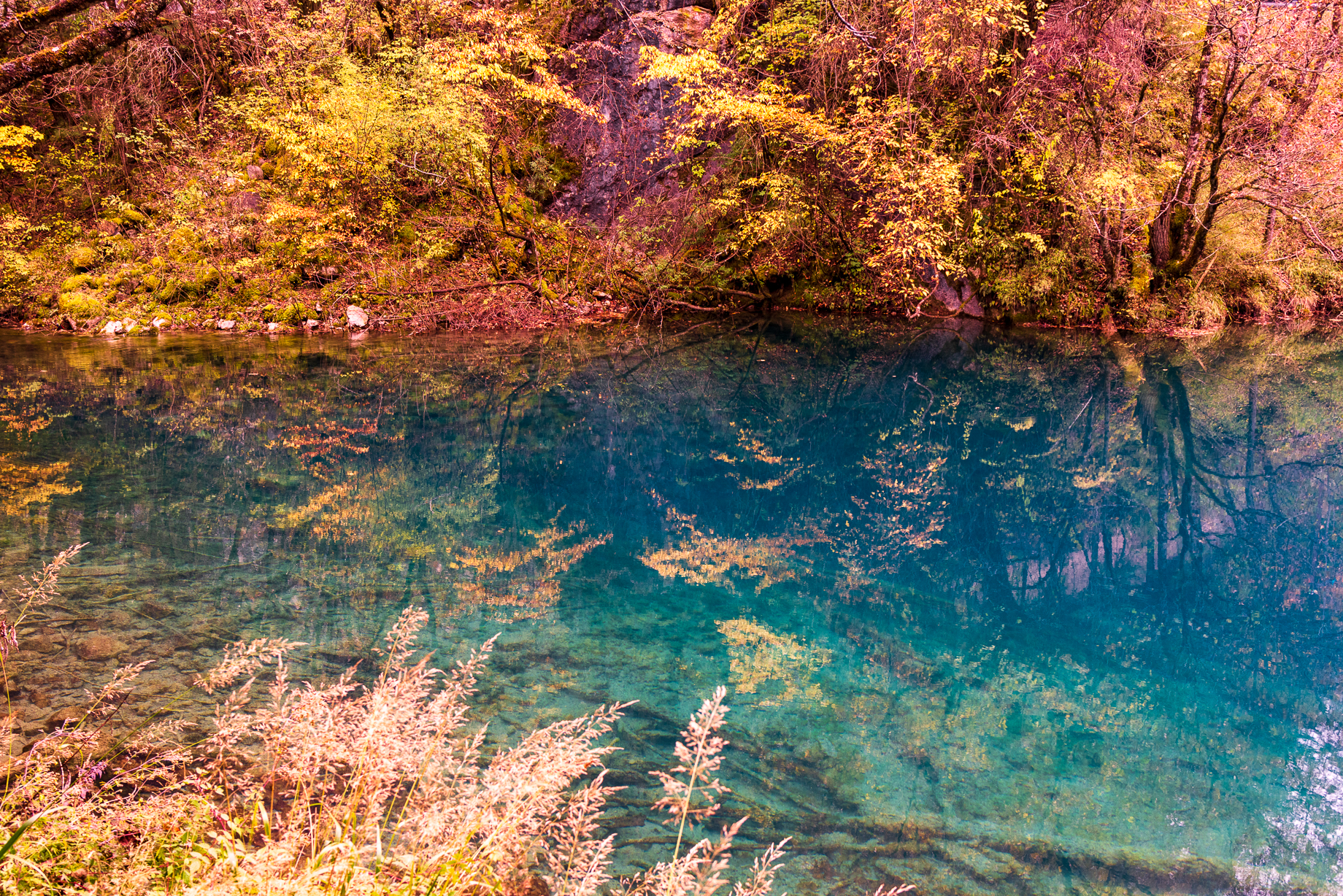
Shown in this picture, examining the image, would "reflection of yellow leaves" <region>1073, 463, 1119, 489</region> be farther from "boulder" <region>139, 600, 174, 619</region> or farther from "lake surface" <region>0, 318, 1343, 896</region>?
"boulder" <region>139, 600, 174, 619</region>

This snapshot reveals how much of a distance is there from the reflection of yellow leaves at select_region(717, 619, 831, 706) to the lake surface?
35 mm

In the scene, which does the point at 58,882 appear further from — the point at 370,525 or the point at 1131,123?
the point at 1131,123

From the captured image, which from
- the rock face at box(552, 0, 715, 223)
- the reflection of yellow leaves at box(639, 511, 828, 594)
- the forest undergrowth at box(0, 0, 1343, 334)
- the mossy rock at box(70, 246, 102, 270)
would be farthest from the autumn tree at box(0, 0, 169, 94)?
the mossy rock at box(70, 246, 102, 270)

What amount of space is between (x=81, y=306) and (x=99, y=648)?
17.9 metres

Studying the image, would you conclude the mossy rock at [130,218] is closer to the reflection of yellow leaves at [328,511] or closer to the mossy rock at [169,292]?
the mossy rock at [169,292]

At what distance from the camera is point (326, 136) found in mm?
18719

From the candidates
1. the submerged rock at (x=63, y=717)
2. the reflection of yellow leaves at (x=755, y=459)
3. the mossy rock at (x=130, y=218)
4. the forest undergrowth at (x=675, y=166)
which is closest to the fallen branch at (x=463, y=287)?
the forest undergrowth at (x=675, y=166)

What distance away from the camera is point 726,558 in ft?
23.5

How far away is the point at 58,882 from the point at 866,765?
358 cm

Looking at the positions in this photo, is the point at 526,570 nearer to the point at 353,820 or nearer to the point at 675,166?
the point at 353,820

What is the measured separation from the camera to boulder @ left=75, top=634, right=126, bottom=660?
504 centimetres

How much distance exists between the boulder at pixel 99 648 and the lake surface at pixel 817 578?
0.02m

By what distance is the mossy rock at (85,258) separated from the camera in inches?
787

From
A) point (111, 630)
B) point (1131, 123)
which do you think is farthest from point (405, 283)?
point (1131, 123)
